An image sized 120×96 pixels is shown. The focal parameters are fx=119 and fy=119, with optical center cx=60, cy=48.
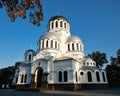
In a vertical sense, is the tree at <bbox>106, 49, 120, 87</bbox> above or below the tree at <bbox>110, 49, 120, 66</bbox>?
below

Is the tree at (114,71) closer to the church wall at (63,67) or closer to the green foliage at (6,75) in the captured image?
the church wall at (63,67)

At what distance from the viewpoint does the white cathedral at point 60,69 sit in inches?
853

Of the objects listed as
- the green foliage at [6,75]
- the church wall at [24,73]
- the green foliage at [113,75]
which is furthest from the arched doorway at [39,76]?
the green foliage at [113,75]

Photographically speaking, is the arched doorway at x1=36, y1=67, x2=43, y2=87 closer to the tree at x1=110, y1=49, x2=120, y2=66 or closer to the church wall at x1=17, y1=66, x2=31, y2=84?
the church wall at x1=17, y1=66, x2=31, y2=84

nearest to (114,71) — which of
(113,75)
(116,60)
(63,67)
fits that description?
(113,75)

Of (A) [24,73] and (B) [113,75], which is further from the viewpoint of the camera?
(B) [113,75]

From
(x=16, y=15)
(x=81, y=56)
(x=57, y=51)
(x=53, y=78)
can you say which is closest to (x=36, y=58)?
(x=57, y=51)

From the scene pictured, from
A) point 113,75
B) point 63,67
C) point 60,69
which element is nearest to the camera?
point 63,67

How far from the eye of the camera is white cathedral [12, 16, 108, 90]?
71.1 ft

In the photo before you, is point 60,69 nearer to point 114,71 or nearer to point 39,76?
point 39,76

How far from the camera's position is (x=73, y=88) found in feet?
65.8

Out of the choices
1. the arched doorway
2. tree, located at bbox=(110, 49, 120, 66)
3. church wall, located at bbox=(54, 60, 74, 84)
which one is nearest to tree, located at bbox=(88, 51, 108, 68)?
tree, located at bbox=(110, 49, 120, 66)

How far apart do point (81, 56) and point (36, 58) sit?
10212 millimetres

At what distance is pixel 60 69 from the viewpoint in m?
22.5
